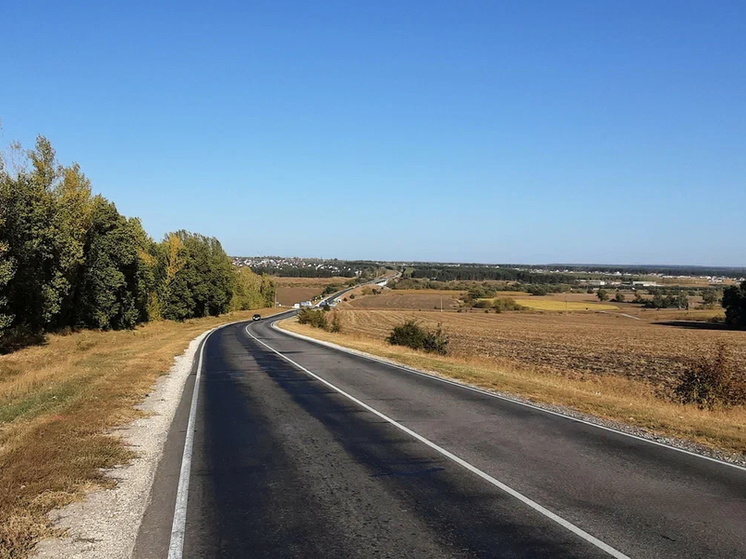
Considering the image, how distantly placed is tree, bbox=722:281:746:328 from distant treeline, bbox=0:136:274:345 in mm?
71420

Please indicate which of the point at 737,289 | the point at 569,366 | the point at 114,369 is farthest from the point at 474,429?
the point at 737,289

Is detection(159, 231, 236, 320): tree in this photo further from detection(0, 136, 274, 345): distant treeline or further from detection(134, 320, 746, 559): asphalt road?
detection(134, 320, 746, 559): asphalt road

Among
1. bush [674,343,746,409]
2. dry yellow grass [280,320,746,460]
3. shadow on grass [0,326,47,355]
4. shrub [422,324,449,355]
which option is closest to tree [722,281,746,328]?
shrub [422,324,449,355]

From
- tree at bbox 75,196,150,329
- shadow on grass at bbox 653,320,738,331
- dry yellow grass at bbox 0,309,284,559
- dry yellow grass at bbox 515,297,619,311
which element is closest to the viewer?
dry yellow grass at bbox 0,309,284,559

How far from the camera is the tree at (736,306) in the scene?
7988cm

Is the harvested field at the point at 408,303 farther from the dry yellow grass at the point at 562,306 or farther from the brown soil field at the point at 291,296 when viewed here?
the brown soil field at the point at 291,296

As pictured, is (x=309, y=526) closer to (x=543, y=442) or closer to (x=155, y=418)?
(x=543, y=442)

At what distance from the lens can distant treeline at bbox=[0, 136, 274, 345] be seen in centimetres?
3145

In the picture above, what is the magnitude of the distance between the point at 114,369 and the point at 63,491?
50.9ft

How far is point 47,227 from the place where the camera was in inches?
1309

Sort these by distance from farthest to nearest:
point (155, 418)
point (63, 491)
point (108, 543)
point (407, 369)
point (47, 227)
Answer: point (47, 227)
point (407, 369)
point (155, 418)
point (63, 491)
point (108, 543)

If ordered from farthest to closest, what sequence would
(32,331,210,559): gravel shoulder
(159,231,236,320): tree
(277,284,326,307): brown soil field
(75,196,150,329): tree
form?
(277,284,326,307): brown soil field → (159,231,236,320): tree → (75,196,150,329): tree → (32,331,210,559): gravel shoulder

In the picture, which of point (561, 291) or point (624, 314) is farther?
point (561, 291)

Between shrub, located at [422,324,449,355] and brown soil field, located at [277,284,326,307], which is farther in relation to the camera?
brown soil field, located at [277,284,326,307]
